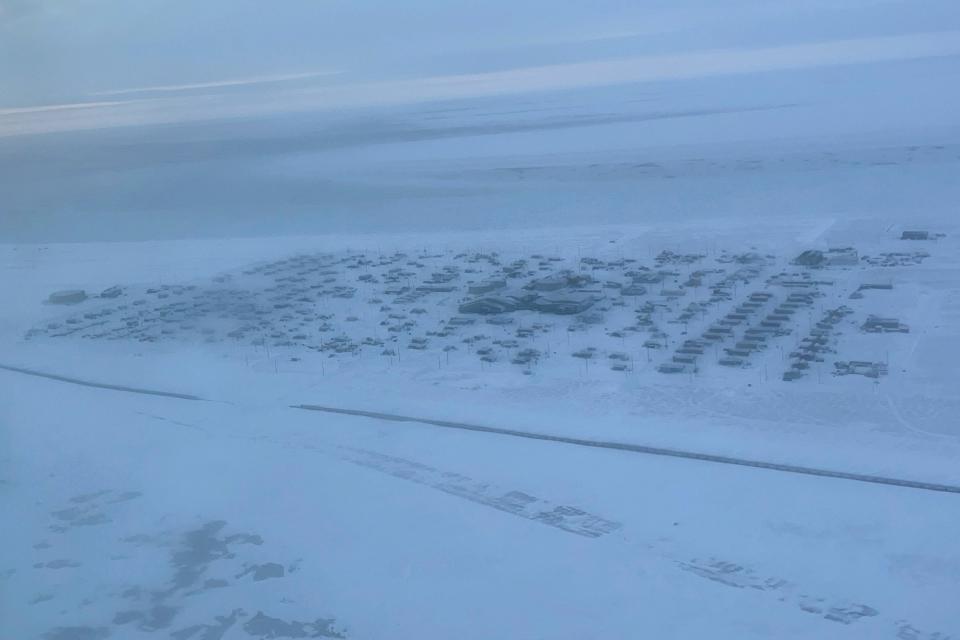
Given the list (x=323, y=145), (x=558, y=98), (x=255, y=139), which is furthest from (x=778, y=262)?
(x=558, y=98)

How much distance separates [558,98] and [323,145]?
7.74 meters

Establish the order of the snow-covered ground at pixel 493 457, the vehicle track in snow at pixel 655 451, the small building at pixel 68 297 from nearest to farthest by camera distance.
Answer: the snow-covered ground at pixel 493 457
the vehicle track in snow at pixel 655 451
the small building at pixel 68 297

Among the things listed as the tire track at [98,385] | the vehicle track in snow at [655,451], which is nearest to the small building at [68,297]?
the tire track at [98,385]

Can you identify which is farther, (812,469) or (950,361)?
(950,361)

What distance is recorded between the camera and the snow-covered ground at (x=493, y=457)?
4.21 meters

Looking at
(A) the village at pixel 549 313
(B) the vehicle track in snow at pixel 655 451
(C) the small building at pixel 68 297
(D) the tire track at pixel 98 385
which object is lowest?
(B) the vehicle track in snow at pixel 655 451

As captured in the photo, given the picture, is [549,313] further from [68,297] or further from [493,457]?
[68,297]

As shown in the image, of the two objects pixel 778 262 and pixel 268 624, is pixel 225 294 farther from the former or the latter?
pixel 268 624

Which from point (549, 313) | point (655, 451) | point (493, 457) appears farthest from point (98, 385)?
point (655, 451)

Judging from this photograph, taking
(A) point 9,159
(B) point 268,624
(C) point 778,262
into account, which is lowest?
(B) point 268,624

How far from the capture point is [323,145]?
72.7ft

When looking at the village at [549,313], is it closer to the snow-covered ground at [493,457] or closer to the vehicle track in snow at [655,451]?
the snow-covered ground at [493,457]

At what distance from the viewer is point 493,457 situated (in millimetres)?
5598

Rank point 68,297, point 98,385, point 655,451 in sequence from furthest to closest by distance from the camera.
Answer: point 68,297 < point 98,385 < point 655,451
